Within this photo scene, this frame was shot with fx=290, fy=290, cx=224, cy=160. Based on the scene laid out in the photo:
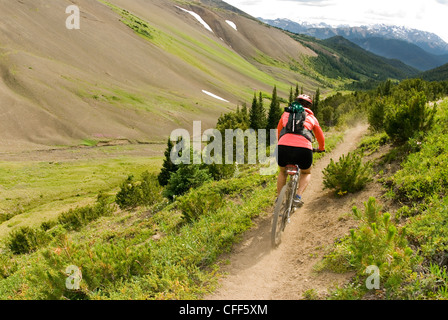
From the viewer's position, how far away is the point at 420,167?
7.30 metres

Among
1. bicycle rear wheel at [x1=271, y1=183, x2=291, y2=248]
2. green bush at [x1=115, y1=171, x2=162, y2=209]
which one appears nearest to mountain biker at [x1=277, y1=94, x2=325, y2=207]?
bicycle rear wheel at [x1=271, y1=183, x2=291, y2=248]

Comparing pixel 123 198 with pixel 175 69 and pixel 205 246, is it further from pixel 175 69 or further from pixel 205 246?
pixel 175 69

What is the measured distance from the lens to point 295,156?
679cm

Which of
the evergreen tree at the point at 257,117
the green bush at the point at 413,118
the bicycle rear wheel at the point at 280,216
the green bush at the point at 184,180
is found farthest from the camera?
the evergreen tree at the point at 257,117

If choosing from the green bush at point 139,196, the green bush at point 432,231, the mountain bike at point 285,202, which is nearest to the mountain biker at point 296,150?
the mountain bike at point 285,202

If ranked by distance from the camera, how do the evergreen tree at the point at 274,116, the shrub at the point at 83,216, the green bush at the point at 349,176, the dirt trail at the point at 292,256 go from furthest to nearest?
the evergreen tree at the point at 274,116 → the shrub at the point at 83,216 → the green bush at the point at 349,176 → the dirt trail at the point at 292,256

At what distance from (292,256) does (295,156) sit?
2.23 m

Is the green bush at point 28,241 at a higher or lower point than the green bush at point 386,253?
lower

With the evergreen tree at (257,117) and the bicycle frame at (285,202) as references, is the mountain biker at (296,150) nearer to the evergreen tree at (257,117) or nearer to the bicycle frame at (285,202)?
the bicycle frame at (285,202)

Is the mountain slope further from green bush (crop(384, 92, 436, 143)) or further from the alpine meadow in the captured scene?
green bush (crop(384, 92, 436, 143))

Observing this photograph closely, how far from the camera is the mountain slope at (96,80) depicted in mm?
76812

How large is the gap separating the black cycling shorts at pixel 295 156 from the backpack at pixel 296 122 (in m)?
0.35

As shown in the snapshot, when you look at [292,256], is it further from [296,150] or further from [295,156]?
[296,150]

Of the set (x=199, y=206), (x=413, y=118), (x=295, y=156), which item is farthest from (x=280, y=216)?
(x=413, y=118)
